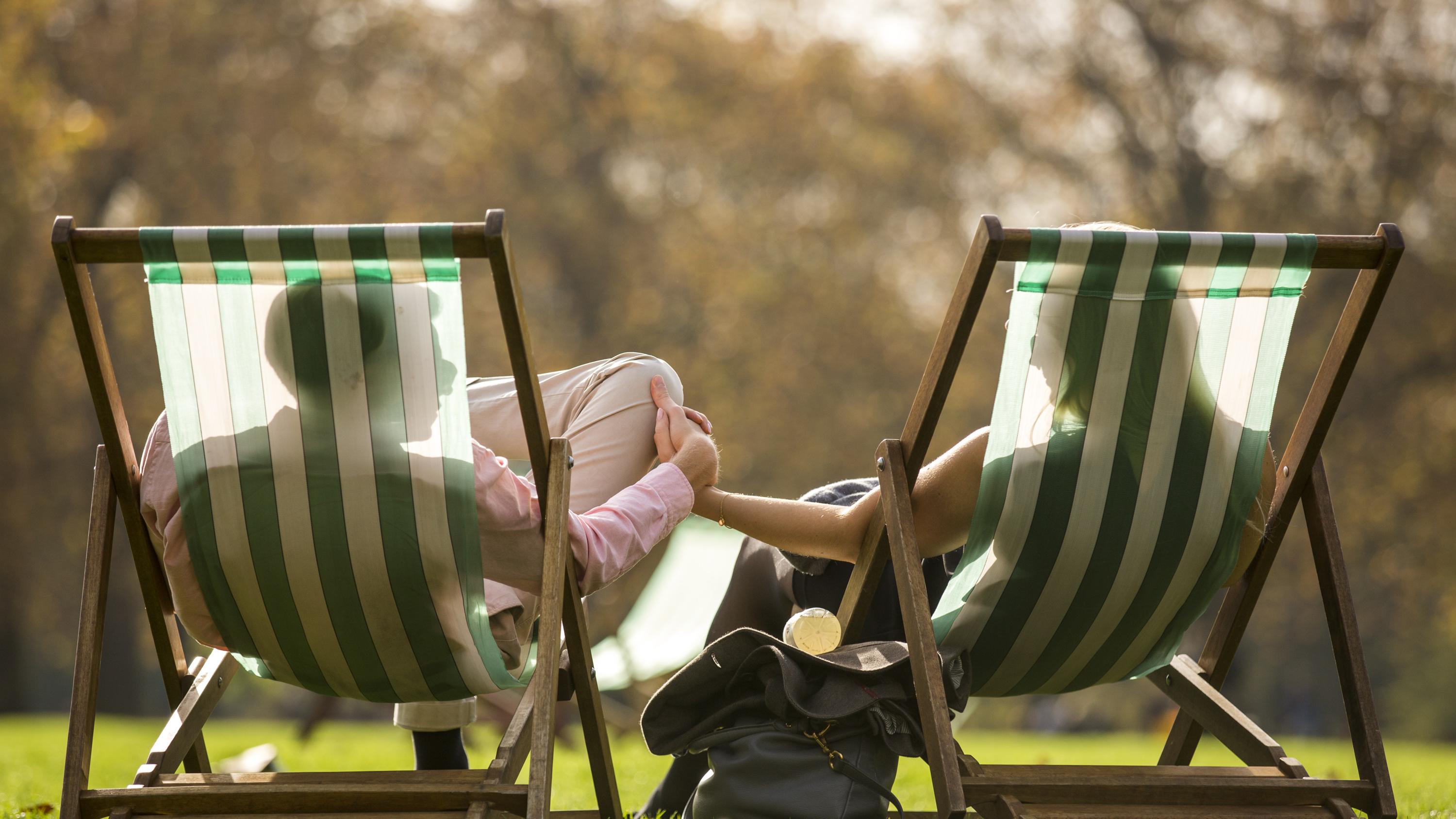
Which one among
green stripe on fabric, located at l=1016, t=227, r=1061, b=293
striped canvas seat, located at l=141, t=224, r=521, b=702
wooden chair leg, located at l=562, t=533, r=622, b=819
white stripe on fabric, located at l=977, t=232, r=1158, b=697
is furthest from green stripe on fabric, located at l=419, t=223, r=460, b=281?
white stripe on fabric, located at l=977, t=232, r=1158, b=697

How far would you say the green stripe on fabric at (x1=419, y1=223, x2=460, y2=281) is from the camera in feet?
6.34

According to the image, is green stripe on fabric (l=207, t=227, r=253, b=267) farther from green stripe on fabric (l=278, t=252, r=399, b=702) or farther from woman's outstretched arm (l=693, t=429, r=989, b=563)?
woman's outstretched arm (l=693, t=429, r=989, b=563)

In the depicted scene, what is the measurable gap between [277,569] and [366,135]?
39.4ft

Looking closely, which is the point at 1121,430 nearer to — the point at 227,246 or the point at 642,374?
the point at 642,374

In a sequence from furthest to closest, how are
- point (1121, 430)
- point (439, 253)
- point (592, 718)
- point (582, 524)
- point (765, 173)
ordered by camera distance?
point (765, 173)
point (592, 718)
point (582, 524)
point (1121, 430)
point (439, 253)

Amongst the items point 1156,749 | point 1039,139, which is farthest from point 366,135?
point 1156,749

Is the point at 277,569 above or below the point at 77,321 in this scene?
below

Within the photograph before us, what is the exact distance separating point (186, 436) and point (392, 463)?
1.14ft

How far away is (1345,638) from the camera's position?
237 centimetres

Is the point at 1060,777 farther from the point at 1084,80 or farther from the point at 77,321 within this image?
the point at 1084,80

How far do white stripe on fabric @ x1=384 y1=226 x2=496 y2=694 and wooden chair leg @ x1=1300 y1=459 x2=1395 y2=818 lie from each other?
4.88 ft

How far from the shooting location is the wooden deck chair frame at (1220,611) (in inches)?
81.5

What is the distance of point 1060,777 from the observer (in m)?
2.12

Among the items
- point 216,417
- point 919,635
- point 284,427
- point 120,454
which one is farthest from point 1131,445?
point 120,454
